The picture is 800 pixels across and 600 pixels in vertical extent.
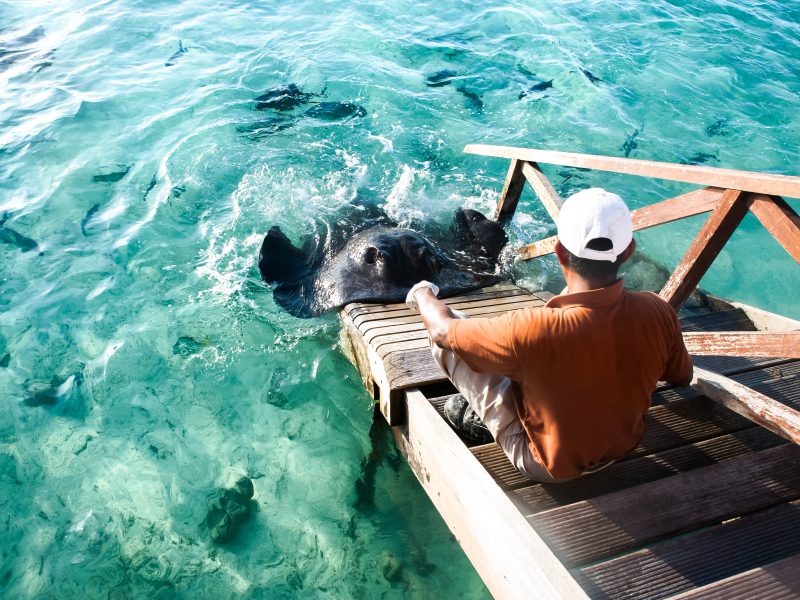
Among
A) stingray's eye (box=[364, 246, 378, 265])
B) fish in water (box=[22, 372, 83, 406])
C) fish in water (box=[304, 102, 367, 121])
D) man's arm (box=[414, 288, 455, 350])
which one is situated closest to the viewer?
man's arm (box=[414, 288, 455, 350])

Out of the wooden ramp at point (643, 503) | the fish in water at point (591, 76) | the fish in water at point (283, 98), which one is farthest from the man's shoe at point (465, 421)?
the fish in water at point (591, 76)

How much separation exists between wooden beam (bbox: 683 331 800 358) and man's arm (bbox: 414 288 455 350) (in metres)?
1.97

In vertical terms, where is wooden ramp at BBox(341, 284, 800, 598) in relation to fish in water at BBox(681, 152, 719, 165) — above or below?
above

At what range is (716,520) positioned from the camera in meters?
2.93

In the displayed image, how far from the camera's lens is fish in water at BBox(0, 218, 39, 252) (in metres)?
7.05

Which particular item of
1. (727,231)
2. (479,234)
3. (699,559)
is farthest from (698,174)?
(479,234)

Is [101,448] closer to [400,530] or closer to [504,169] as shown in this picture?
[400,530]

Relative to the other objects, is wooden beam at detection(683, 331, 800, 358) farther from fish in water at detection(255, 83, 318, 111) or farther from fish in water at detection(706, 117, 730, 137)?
fish in water at detection(255, 83, 318, 111)

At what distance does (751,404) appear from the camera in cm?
330

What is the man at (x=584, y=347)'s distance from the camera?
7.95 feet

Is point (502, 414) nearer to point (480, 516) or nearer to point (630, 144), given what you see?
point (480, 516)

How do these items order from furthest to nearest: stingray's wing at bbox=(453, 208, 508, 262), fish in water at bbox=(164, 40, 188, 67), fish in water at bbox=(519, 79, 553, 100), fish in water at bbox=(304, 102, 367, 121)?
fish in water at bbox=(164, 40, 188, 67) → fish in water at bbox=(519, 79, 553, 100) → fish in water at bbox=(304, 102, 367, 121) → stingray's wing at bbox=(453, 208, 508, 262)

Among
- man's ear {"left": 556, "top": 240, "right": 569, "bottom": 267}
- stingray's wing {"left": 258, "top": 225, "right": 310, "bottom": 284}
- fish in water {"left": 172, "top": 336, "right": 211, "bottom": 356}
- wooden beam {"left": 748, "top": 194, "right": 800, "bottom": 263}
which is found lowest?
fish in water {"left": 172, "top": 336, "right": 211, "bottom": 356}

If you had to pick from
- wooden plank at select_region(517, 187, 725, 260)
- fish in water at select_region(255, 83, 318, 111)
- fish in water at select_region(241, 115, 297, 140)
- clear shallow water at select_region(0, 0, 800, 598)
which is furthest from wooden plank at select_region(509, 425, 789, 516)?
fish in water at select_region(255, 83, 318, 111)
